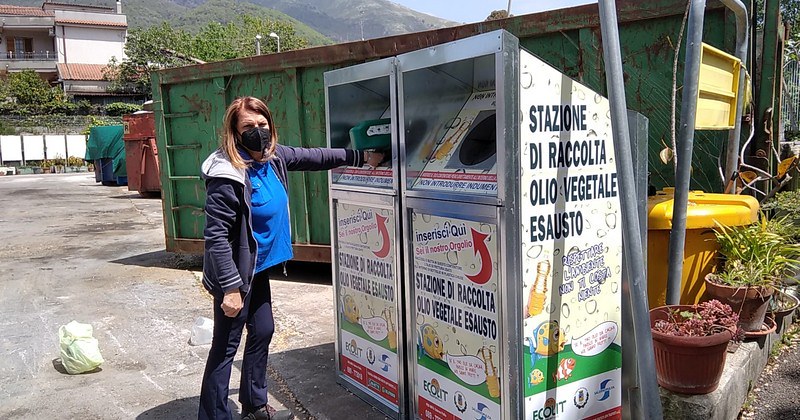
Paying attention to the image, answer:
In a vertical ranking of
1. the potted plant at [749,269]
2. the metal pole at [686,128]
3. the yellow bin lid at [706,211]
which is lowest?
the potted plant at [749,269]

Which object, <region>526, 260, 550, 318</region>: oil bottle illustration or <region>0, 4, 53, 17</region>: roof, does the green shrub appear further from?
<region>526, 260, 550, 318</region>: oil bottle illustration

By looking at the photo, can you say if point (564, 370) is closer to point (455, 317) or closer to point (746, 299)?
point (455, 317)

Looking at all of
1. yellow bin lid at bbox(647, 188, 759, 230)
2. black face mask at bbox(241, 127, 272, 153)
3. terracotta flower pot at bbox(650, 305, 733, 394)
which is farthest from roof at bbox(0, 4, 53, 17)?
terracotta flower pot at bbox(650, 305, 733, 394)

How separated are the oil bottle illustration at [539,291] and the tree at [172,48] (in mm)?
46283

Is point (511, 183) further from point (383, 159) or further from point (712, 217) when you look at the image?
point (712, 217)

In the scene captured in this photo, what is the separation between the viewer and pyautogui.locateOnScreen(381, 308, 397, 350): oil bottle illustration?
11.1ft

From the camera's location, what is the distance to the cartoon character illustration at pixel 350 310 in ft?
12.3

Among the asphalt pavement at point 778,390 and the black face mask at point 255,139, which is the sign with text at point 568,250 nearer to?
the asphalt pavement at point 778,390

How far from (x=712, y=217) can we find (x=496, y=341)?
65.7 inches

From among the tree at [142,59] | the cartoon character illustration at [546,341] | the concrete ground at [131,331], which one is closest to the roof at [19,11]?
the tree at [142,59]

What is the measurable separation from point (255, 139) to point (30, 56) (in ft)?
202

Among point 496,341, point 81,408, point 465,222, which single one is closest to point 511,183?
point 465,222

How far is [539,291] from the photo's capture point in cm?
264

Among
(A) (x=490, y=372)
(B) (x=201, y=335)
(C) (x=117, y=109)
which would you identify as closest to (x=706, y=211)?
(A) (x=490, y=372)
